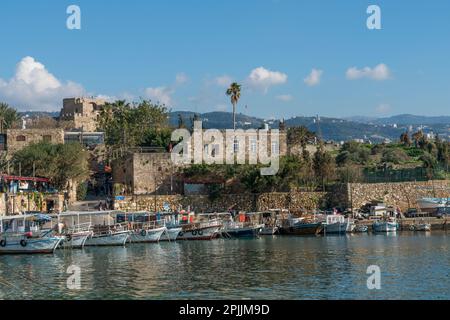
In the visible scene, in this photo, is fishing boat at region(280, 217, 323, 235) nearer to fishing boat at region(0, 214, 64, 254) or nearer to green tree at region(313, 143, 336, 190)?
green tree at region(313, 143, 336, 190)

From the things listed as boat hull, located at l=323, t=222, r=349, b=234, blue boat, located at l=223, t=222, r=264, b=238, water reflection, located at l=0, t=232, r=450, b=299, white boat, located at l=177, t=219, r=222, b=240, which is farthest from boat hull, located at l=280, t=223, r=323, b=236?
water reflection, located at l=0, t=232, r=450, b=299

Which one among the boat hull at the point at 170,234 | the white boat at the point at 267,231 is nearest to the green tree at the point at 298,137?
the white boat at the point at 267,231

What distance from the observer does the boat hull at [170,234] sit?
5422cm

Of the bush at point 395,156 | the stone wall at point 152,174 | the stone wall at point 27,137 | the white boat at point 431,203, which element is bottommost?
the white boat at point 431,203

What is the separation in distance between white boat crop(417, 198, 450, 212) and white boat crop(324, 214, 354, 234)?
999cm

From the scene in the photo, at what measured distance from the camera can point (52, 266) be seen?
37312 mm

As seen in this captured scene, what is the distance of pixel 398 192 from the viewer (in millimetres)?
66750

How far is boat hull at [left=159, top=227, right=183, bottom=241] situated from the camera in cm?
5422

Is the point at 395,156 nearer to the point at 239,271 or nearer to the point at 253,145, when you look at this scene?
the point at 253,145

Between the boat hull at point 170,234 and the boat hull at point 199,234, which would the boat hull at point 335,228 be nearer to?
the boat hull at point 199,234

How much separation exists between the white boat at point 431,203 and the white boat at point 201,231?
2137cm

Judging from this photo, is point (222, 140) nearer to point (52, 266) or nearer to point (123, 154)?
point (123, 154)

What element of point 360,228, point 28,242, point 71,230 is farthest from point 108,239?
point 360,228
